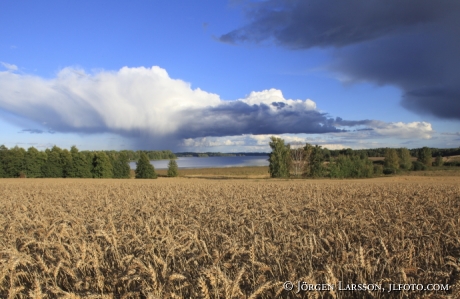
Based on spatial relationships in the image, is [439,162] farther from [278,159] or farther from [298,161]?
[278,159]

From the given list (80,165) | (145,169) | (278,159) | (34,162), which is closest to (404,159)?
(278,159)

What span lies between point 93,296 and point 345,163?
72363mm

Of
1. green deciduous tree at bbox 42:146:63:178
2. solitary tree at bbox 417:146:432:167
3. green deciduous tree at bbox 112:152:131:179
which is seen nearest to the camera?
green deciduous tree at bbox 42:146:63:178

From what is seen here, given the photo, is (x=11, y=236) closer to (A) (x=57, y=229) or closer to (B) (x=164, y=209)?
(A) (x=57, y=229)

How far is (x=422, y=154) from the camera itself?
102688 mm

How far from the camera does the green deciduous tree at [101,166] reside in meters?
73.5

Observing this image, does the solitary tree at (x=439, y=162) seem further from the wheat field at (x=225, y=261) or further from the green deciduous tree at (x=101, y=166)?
the wheat field at (x=225, y=261)

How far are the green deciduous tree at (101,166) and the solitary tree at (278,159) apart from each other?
38.6m

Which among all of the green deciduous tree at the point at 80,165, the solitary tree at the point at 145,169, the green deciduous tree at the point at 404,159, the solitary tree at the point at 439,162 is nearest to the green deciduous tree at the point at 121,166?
the solitary tree at the point at 145,169

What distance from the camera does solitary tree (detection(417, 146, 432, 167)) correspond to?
100.0 meters

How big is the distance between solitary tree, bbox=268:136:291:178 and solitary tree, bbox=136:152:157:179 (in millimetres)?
28777

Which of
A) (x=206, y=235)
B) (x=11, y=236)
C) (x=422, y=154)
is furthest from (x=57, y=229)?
(x=422, y=154)

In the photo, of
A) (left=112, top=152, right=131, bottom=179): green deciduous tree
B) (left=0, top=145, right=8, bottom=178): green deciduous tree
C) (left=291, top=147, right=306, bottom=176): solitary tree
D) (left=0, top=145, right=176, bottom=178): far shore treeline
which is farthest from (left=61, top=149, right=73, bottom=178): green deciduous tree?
(left=291, top=147, right=306, bottom=176): solitary tree

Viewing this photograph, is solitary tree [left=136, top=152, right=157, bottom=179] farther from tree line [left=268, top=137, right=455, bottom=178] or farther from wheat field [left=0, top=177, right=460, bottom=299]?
wheat field [left=0, top=177, right=460, bottom=299]
